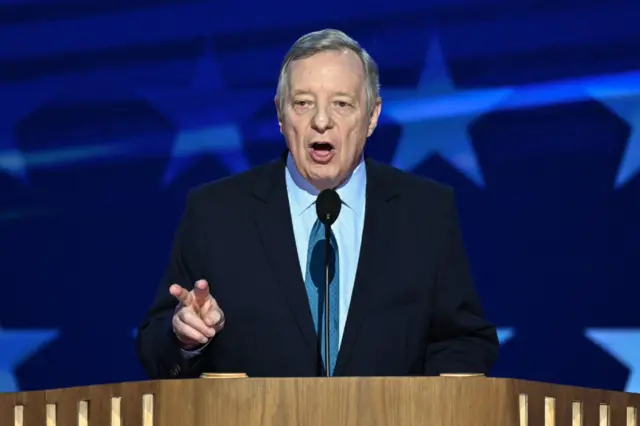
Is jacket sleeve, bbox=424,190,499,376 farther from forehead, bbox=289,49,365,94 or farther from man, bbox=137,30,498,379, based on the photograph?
forehead, bbox=289,49,365,94

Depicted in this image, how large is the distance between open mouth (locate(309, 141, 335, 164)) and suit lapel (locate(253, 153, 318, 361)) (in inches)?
4.0

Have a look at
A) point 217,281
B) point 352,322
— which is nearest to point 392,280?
point 352,322

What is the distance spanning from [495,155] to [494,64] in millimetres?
234

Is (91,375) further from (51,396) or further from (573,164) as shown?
(51,396)

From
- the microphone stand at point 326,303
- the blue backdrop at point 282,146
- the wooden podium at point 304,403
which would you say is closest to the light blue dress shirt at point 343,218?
the microphone stand at point 326,303

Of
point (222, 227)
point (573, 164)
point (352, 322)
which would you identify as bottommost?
point (352, 322)

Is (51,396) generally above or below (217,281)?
below

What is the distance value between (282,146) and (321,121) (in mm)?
887

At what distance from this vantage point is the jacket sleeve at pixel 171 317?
236 centimetres

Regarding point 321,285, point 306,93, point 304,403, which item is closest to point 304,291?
point 321,285

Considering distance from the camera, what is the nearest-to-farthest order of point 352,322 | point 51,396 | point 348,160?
point 51,396
point 352,322
point 348,160

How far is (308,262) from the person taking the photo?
2.55m

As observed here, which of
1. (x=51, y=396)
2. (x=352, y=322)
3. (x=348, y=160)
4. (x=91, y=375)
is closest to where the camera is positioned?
(x=51, y=396)

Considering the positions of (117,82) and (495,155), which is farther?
(117,82)
